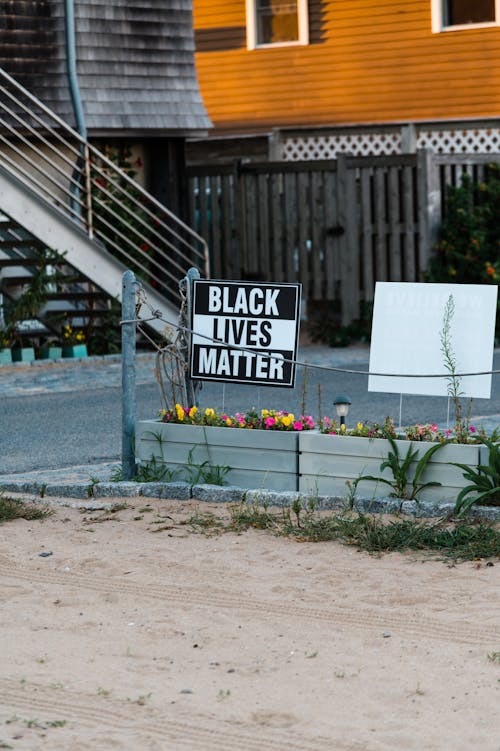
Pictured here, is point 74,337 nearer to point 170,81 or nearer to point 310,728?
point 170,81

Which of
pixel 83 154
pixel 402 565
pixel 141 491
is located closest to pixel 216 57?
pixel 83 154

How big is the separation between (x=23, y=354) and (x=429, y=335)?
840cm

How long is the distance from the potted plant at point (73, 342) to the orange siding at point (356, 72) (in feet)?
26.3

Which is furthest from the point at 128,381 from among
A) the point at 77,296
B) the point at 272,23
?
the point at 272,23

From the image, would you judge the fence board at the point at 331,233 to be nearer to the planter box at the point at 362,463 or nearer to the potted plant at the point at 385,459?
the potted plant at the point at 385,459

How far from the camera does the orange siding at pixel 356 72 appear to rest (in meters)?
21.7

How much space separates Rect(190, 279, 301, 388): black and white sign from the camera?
8.14 metres

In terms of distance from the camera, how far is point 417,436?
24.7 ft

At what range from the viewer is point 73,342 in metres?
16.2

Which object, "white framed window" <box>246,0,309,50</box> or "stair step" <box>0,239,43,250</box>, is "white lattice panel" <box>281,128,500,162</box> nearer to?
"white framed window" <box>246,0,309,50</box>

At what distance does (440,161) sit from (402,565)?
11.2 metres

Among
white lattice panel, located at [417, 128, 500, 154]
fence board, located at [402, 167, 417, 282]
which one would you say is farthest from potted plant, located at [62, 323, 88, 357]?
white lattice panel, located at [417, 128, 500, 154]

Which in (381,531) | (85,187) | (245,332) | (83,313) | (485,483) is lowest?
→ (381,531)

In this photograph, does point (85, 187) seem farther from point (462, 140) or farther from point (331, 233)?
point (462, 140)
